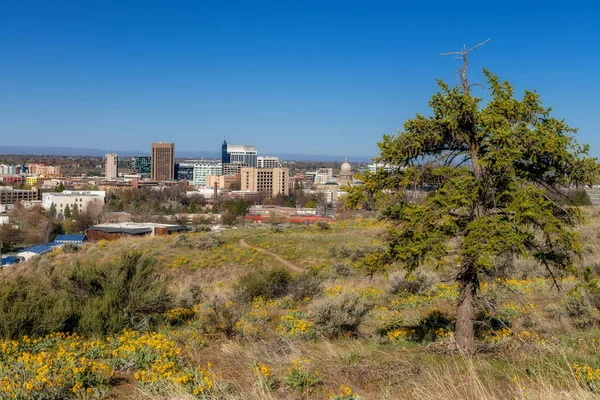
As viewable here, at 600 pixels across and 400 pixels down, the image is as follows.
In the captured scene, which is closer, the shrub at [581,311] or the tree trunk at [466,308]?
the tree trunk at [466,308]

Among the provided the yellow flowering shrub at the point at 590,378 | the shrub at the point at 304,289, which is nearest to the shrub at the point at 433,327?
the yellow flowering shrub at the point at 590,378

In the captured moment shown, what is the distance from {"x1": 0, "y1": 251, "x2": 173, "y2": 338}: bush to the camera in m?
8.37

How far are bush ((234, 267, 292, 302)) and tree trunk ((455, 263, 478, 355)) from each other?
25.3 feet

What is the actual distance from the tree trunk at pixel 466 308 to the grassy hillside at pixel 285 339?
0.16m

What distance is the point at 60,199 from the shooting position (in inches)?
3745

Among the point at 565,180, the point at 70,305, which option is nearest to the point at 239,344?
the point at 70,305

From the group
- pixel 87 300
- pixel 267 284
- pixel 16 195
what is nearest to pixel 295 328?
pixel 87 300

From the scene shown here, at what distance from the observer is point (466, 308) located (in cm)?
657

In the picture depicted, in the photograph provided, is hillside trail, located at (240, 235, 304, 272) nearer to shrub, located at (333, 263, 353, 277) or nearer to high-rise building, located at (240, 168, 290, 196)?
shrub, located at (333, 263, 353, 277)

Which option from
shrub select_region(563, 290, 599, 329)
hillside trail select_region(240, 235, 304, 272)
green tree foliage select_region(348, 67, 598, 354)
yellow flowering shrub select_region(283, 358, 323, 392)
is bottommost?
→ hillside trail select_region(240, 235, 304, 272)

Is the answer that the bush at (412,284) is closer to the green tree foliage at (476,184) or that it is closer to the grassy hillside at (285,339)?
the grassy hillside at (285,339)

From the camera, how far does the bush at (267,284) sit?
45.8ft

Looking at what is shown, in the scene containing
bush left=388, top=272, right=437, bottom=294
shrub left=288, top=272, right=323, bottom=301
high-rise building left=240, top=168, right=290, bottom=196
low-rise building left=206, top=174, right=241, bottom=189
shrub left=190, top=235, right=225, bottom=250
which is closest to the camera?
bush left=388, top=272, right=437, bottom=294

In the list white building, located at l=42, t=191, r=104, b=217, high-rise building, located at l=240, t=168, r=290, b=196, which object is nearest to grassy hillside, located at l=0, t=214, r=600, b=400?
white building, located at l=42, t=191, r=104, b=217
